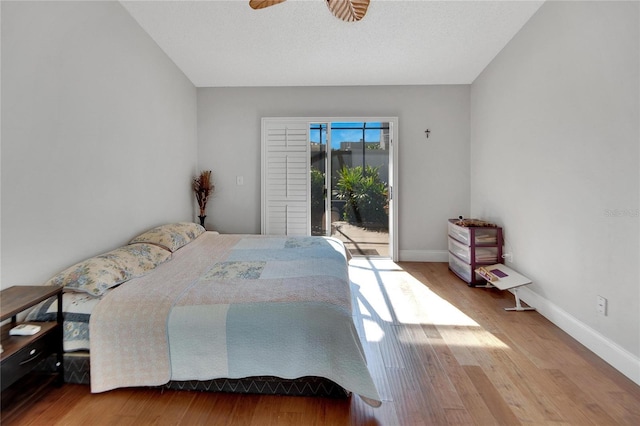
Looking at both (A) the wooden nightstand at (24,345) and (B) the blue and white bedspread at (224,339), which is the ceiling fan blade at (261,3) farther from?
(A) the wooden nightstand at (24,345)

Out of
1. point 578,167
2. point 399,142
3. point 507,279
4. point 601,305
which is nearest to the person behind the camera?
point 601,305

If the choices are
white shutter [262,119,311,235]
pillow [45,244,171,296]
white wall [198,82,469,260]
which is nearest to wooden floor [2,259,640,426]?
pillow [45,244,171,296]

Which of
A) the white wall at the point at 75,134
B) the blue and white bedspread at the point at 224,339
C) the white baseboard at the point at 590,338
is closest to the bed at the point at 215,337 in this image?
the blue and white bedspread at the point at 224,339

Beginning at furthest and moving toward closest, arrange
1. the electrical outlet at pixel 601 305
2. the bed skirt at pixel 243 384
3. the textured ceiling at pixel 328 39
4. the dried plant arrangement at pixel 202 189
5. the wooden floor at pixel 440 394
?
the dried plant arrangement at pixel 202 189 → the textured ceiling at pixel 328 39 → the electrical outlet at pixel 601 305 → the bed skirt at pixel 243 384 → the wooden floor at pixel 440 394

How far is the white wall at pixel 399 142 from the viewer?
4.01 meters

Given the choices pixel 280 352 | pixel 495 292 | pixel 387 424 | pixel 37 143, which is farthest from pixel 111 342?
pixel 495 292

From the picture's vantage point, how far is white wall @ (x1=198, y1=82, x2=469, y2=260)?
401 cm

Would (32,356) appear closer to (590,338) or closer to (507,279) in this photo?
(590,338)

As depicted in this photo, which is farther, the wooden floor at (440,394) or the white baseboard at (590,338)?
the white baseboard at (590,338)

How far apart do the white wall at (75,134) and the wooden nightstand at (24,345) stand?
22cm

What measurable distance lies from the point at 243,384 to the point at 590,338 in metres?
2.29

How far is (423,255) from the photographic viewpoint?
4090 mm

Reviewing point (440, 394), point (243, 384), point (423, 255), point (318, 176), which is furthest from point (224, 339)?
point (423, 255)

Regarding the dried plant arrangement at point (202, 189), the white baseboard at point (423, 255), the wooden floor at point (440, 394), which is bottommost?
the wooden floor at point (440, 394)
